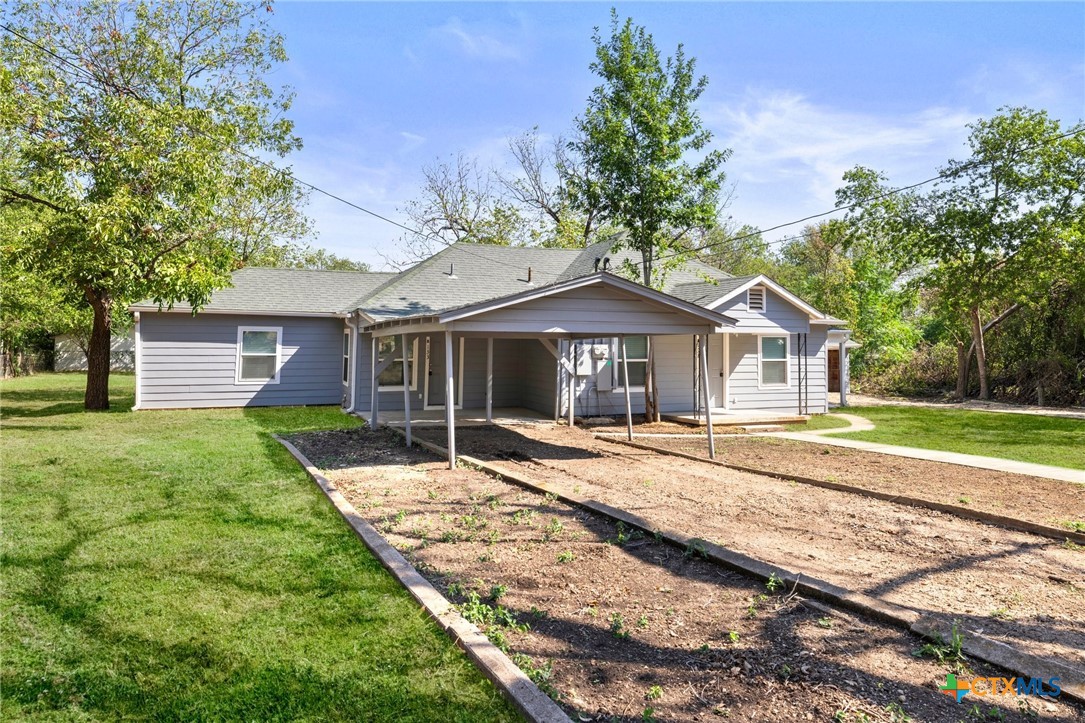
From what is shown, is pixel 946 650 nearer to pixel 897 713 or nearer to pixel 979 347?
pixel 897 713

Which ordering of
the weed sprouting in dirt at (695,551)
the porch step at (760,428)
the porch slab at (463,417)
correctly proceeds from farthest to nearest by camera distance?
the porch step at (760,428), the porch slab at (463,417), the weed sprouting in dirt at (695,551)

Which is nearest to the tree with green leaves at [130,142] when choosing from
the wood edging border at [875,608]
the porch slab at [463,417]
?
the porch slab at [463,417]

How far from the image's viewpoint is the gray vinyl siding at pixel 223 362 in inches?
566

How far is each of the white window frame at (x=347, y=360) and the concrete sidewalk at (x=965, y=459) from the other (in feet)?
32.3

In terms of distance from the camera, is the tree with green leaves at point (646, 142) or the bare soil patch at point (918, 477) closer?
the bare soil patch at point (918, 477)

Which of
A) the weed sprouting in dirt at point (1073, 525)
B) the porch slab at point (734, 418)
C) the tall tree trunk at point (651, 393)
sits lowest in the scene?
the weed sprouting in dirt at point (1073, 525)

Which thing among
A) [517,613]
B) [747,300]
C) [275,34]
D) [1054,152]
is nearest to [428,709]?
[517,613]

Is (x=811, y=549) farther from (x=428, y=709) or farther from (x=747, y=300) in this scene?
(x=747, y=300)

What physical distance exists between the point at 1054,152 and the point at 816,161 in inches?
250

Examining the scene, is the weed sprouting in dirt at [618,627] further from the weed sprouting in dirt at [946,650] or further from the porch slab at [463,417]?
the porch slab at [463,417]

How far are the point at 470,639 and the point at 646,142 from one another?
36.3ft

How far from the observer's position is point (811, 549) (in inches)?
193

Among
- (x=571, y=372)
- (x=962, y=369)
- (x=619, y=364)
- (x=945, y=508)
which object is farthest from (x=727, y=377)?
(x=962, y=369)

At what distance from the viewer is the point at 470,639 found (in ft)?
10.4
